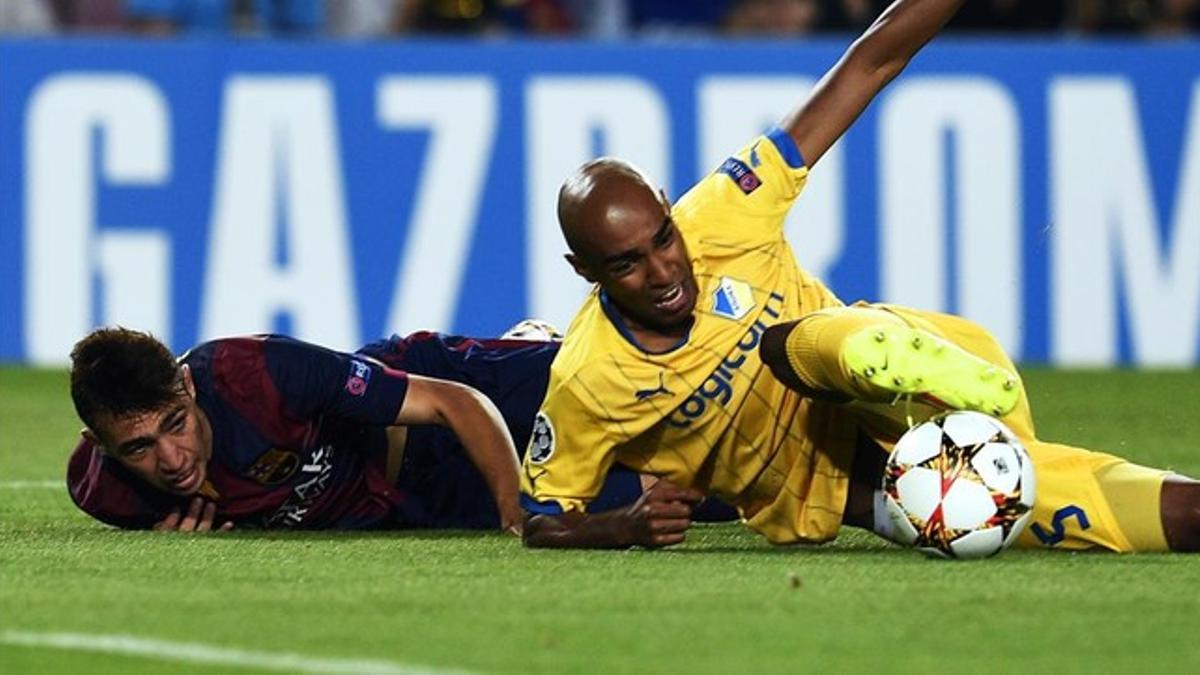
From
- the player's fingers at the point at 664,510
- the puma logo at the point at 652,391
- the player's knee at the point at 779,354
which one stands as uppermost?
the player's knee at the point at 779,354

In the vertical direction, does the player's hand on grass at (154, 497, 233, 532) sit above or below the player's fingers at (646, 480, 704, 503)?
below

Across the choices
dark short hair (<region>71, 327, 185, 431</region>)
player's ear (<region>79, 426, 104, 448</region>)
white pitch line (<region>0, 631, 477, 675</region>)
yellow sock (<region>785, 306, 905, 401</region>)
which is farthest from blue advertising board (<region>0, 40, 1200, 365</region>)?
white pitch line (<region>0, 631, 477, 675</region>)

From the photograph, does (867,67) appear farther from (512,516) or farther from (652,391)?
(512,516)

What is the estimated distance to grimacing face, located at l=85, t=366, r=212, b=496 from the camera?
7137 millimetres

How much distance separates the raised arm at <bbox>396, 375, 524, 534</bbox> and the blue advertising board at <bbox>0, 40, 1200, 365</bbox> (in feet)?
19.3

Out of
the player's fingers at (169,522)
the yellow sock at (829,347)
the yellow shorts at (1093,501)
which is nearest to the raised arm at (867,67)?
the yellow shorts at (1093,501)

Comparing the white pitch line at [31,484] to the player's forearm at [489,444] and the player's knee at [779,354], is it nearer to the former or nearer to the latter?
the player's forearm at [489,444]

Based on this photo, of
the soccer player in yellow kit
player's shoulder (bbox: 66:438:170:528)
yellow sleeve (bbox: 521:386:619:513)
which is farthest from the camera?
player's shoulder (bbox: 66:438:170:528)

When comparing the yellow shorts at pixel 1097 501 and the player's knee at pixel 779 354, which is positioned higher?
the player's knee at pixel 779 354

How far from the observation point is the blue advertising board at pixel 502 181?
1328 cm

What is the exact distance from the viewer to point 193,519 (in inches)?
303

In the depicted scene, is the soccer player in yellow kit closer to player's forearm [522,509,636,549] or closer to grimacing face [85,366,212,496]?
player's forearm [522,509,636,549]

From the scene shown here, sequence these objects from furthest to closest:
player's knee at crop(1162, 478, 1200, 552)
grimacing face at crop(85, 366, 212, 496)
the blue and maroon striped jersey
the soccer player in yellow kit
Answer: the blue and maroon striped jersey < grimacing face at crop(85, 366, 212, 496) < player's knee at crop(1162, 478, 1200, 552) < the soccer player in yellow kit

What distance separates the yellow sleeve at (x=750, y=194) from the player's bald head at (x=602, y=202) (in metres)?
0.32
